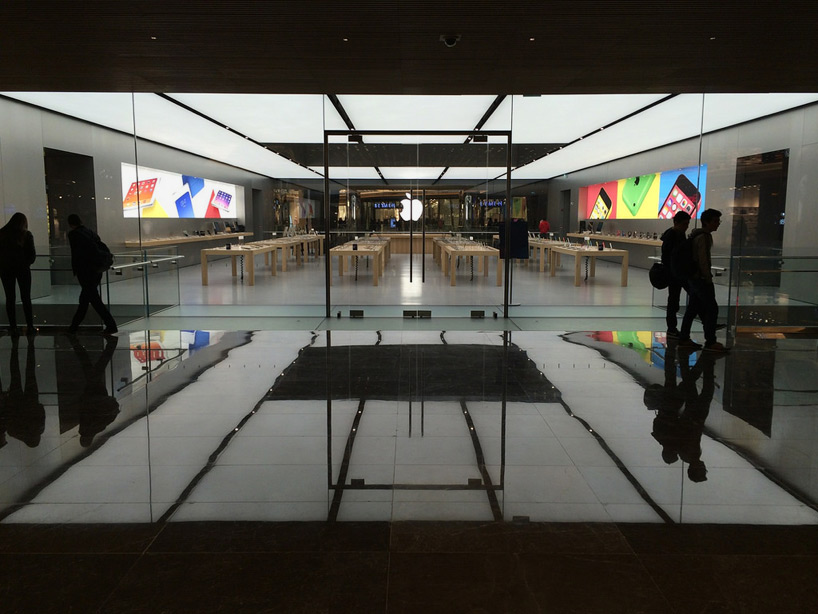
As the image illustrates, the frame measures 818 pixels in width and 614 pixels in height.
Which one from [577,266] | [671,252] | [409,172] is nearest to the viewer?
[671,252]

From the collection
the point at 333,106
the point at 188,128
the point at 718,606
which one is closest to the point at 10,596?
the point at 718,606

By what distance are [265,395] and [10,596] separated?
8.85 feet

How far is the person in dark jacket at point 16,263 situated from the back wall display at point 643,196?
30.3 ft

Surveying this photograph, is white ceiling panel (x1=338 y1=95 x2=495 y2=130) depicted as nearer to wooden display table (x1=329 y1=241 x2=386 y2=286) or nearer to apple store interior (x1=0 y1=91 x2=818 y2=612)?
apple store interior (x1=0 y1=91 x2=818 y2=612)

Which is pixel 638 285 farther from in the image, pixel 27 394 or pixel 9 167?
pixel 9 167

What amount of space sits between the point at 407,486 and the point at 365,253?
6756 mm

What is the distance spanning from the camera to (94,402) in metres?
4.78

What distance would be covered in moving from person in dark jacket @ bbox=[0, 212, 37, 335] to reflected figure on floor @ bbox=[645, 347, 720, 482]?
7106mm

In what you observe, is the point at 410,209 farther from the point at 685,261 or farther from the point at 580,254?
the point at 685,261

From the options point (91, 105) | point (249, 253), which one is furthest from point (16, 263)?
point (249, 253)

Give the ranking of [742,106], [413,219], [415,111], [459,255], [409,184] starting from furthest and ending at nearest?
[459,255]
[413,219]
[409,184]
[415,111]
[742,106]

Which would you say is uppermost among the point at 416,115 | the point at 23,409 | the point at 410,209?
the point at 416,115

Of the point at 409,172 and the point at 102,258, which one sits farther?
the point at 409,172

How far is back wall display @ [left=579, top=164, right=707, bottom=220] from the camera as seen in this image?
10.5 metres
